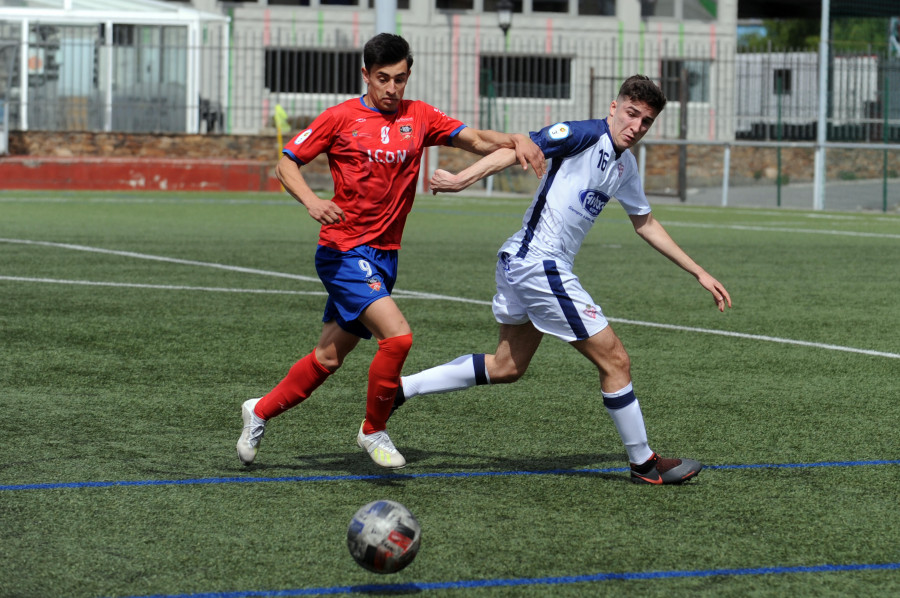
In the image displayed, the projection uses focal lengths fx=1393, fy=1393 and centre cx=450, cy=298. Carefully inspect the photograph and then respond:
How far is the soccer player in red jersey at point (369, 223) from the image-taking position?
5.47m

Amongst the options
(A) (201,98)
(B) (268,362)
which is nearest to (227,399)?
(B) (268,362)

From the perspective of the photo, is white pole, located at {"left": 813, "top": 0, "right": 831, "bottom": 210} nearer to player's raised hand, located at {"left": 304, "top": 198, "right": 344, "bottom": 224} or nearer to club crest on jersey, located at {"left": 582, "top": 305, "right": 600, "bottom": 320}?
club crest on jersey, located at {"left": 582, "top": 305, "right": 600, "bottom": 320}

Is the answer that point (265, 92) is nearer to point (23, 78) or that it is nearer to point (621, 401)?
point (23, 78)

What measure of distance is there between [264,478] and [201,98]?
26.9m

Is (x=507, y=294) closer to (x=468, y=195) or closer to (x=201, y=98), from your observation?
(x=468, y=195)

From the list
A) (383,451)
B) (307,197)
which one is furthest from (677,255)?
(307,197)

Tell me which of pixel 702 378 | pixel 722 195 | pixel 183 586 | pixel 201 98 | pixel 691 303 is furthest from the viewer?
pixel 201 98

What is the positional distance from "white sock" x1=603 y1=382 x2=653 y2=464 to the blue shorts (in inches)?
38.4

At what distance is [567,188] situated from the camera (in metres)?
5.55

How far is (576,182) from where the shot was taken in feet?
18.2

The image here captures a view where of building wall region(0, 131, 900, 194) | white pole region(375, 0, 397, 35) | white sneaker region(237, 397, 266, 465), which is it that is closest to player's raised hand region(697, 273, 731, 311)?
white sneaker region(237, 397, 266, 465)

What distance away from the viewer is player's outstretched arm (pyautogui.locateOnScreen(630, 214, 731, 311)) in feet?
18.8

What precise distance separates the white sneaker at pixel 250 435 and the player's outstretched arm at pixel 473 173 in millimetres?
1175

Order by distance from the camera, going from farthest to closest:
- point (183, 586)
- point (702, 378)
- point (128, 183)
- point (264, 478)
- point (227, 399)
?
point (128, 183) < point (702, 378) < point (227, 399) < point (264, 478) < point (183, 586)
